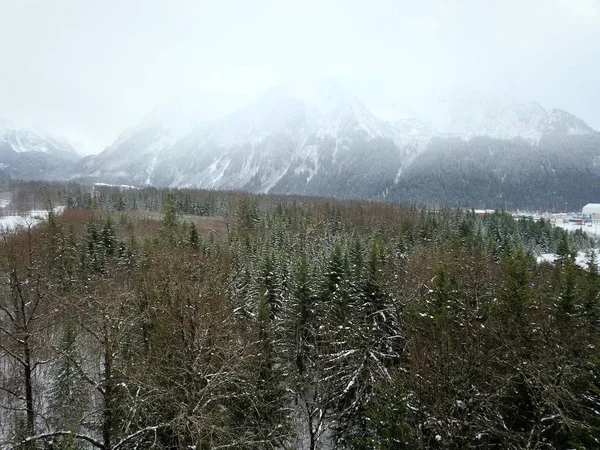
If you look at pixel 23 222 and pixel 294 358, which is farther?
pixel 23 222

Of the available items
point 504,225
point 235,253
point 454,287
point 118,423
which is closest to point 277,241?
point 235,253

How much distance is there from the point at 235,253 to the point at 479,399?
1468 inches

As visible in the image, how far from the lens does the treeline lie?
35.0ft

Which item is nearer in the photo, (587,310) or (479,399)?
(479,399)

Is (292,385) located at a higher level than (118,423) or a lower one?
lower

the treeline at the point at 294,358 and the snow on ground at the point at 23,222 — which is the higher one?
the snow on ground at the point at 23,222

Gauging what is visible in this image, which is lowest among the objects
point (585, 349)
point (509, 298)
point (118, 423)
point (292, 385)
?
point (292, 385)

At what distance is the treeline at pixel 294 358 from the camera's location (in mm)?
10656

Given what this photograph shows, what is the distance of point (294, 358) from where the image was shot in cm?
1966

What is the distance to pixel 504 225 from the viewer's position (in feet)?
309

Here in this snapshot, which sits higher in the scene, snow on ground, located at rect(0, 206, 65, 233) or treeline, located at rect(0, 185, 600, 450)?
snow on ground, located at rect(0, 206, 65, 233)

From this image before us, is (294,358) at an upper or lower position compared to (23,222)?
lower

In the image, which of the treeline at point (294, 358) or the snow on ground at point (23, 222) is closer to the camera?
the treeline at point (294, 358)

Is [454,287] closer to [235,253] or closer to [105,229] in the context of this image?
[235,253]
